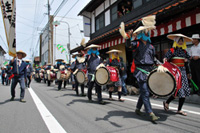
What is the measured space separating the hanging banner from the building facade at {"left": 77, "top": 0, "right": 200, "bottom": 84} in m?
3.99

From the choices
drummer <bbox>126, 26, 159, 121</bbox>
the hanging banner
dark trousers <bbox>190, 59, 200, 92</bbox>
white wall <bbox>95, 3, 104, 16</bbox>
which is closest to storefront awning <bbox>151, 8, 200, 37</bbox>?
dark trousers <bbox>190, 59, 200, 92</bbox>

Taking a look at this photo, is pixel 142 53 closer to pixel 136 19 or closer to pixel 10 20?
pixel 10 20

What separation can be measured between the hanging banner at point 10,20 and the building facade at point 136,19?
13.1ft

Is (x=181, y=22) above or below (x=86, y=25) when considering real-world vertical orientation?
below

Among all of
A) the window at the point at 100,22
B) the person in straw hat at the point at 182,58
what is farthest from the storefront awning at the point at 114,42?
the person in straw hat at the point at 182,58

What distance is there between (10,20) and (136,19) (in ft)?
23.6

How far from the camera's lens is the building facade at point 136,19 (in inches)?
224

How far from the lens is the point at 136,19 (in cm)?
998

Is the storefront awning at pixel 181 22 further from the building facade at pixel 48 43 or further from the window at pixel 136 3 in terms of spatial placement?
the building facade at pixel 48 43

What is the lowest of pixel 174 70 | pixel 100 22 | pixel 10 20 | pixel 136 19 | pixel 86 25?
pixel 174 70

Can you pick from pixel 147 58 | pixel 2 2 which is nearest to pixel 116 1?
pixel 2 2

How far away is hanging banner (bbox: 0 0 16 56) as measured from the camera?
502cm

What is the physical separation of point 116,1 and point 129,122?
10.3m

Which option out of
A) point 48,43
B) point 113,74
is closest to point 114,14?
point 113,74
